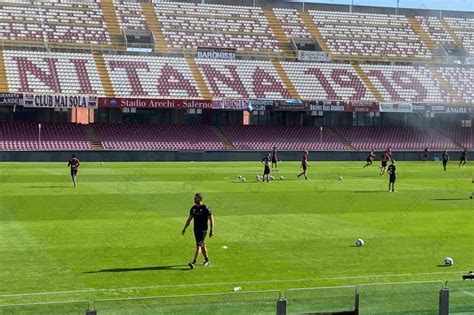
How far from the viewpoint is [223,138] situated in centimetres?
7281

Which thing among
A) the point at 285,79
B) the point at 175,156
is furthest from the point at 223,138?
the point at 285,79

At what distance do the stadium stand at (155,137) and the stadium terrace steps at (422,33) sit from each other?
32.6 metres

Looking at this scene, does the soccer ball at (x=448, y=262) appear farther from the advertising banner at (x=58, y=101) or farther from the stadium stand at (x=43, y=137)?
the advertising banner at (x=58, y=101)

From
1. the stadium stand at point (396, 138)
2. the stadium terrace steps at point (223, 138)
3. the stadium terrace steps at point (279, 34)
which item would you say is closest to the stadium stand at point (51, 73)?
the stadium terrace steps at point (223, 138)

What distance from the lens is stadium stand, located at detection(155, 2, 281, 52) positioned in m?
82.4

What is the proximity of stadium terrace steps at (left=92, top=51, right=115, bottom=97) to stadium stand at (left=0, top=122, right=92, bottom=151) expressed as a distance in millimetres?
4335

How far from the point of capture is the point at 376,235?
2325cm

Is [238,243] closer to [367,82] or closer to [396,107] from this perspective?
[396,107]

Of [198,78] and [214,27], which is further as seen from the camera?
[214,27]

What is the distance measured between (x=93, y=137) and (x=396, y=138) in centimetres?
3179

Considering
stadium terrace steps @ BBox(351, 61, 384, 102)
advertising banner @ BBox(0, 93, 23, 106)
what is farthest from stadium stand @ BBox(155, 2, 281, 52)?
advertising banner @ BBox(0, 93, 23, 106)

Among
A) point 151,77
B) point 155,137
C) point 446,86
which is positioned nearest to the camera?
point 155,137

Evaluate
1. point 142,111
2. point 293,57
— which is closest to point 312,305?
point 142,111

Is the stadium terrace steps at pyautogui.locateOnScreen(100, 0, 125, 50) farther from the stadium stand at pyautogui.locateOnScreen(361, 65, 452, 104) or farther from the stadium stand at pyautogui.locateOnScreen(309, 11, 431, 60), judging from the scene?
the stadium stand at pyautogui.locateOnScreen(361, 65, 452, 104)
